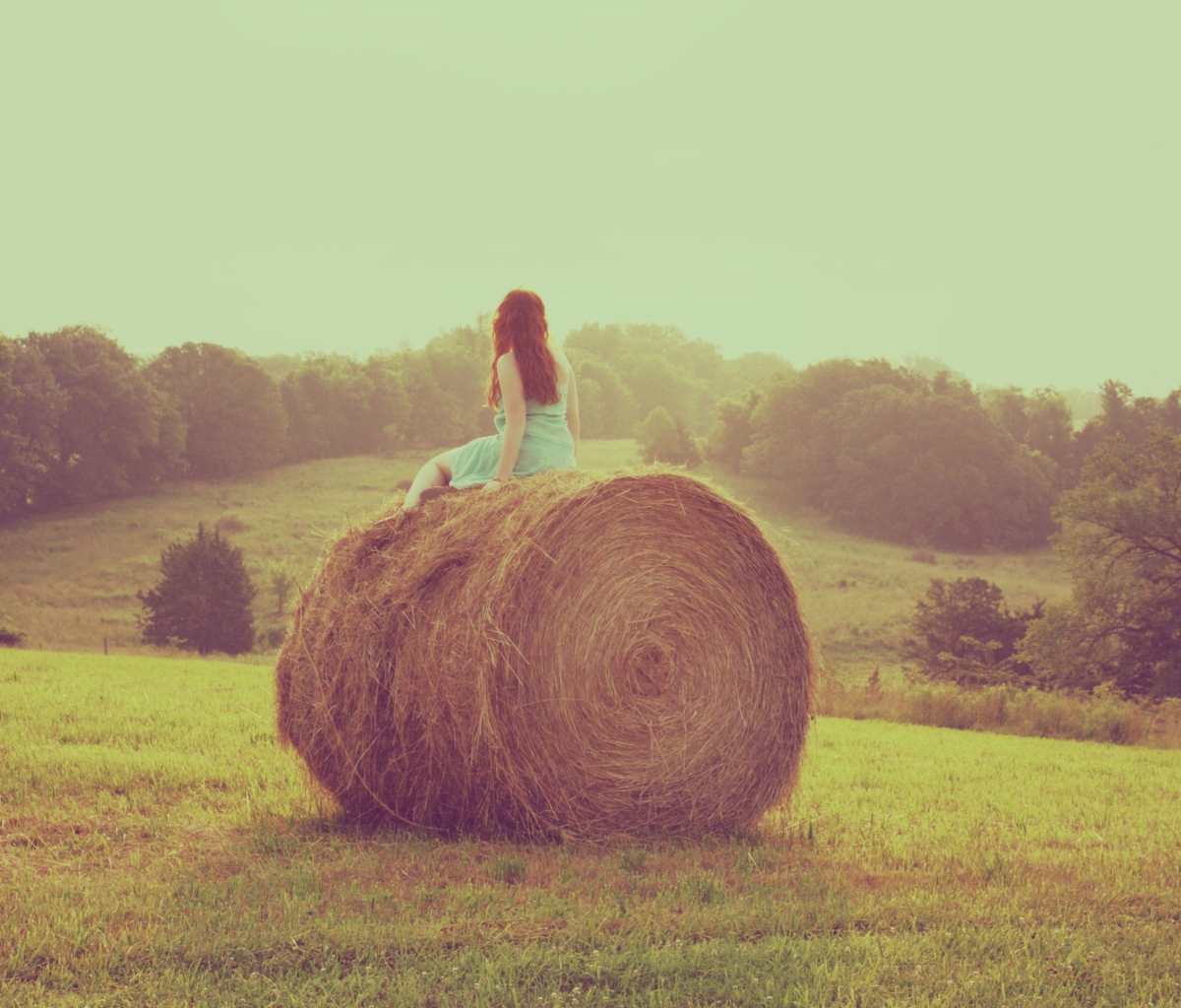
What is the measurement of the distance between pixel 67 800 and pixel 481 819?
261cm

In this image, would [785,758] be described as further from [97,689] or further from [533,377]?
[97,689]

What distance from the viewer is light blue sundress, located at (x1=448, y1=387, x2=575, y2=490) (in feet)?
21.7

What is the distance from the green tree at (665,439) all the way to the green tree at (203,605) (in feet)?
130

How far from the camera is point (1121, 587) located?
2706cm

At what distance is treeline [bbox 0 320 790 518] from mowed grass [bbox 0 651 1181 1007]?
2368 centimetres

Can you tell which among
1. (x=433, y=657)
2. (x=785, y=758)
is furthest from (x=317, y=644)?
(x=785, y=758)

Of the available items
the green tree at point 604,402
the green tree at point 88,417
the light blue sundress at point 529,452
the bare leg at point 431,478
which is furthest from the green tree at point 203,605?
the green tree at point 604,402

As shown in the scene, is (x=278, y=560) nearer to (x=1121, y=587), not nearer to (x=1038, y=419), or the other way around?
(x=1121, y=587)

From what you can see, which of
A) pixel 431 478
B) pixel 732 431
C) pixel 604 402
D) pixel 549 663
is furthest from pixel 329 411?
pixel 549 663

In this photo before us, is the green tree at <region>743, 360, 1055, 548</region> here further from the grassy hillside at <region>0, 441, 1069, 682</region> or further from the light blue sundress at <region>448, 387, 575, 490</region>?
the light blue sundress at <region>448, 387, 575, 490</region>

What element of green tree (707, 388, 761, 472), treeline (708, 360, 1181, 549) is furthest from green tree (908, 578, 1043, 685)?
green tree (707, 388, 761, 472)

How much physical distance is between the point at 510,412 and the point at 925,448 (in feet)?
210

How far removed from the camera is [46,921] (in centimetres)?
415

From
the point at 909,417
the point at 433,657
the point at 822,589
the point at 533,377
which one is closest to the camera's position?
the point at 433,657
